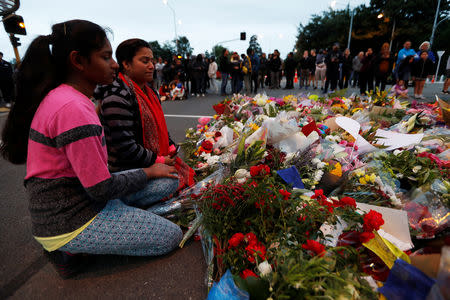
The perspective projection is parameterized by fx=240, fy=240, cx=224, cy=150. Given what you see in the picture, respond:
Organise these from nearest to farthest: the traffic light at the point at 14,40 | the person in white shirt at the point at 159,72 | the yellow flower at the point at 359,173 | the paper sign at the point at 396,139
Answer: the yellow flower at the point at 359,173 → the paper sign at the point at 396,139 → the traffic light at the point at 14,40 → the person in white shirt at the point at 159,72

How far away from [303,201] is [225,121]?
2.60 m

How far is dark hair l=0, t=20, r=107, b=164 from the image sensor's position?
4.11 feet

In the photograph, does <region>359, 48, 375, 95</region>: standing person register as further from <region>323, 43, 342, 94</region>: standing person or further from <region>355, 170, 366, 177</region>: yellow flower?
<region>355, 170, 366, 177</region>: yellow flower

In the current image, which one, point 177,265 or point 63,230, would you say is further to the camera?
point 177,265

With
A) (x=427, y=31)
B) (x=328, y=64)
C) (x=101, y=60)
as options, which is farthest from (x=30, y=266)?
(x=427, y=31)

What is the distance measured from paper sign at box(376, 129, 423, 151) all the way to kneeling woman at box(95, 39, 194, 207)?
83.2 inches

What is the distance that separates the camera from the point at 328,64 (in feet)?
30.0

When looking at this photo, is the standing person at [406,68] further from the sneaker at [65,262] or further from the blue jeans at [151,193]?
the sneaker at [65,262]

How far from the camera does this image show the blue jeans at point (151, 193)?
195 centimetres

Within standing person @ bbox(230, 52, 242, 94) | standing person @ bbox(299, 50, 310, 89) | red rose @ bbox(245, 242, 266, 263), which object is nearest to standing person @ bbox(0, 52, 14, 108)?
standing person @ bbox(230, 52, 242, 94)

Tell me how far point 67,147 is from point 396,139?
2.82 metres

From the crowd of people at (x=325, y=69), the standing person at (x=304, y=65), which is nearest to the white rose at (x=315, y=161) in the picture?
the crowd of people at (x=325, y=69)

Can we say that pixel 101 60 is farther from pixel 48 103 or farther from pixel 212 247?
pixel 212 247

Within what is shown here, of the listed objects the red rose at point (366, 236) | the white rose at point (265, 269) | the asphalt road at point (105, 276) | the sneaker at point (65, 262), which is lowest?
the asphalt road at point (105, 276)
